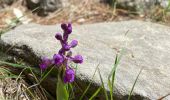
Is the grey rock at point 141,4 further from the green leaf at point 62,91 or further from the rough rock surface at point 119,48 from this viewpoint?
the green leaf at point 62,91

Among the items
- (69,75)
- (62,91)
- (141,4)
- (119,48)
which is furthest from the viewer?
(141,4)

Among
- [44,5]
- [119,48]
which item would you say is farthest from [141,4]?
[119,48]

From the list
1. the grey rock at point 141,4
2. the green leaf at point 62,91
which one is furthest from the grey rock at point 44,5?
the green leaf at point 62,91

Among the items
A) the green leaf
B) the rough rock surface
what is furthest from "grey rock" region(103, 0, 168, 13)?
the green leaf

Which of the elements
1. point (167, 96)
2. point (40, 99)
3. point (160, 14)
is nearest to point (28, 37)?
point (40, 99)

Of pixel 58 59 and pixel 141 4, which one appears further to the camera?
pixel 141 4

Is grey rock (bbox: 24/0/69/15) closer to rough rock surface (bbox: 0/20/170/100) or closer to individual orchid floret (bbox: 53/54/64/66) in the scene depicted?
rough rock surface (bbox: 0/20/170/100)

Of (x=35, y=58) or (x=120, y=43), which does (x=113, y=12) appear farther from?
(x=35, y=58)

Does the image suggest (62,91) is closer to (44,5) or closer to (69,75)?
(69,75)

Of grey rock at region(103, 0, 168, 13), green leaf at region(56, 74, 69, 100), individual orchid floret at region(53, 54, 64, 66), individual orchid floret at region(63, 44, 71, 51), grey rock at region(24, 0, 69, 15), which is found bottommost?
grey rock at region(103, 0, 168, 13)
